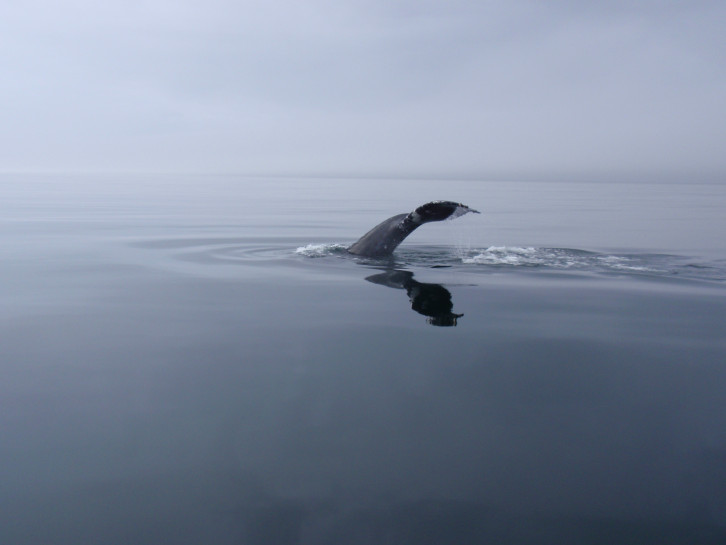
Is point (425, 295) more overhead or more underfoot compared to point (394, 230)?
more underfoot

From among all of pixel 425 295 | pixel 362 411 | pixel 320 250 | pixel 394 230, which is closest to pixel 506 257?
pixel 394 230

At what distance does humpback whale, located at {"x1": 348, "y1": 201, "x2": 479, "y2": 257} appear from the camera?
500 inches

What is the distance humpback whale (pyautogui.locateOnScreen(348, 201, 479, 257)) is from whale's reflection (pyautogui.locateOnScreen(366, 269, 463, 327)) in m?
1.22

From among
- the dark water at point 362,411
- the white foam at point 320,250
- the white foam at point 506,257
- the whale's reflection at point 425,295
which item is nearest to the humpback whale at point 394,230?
the white foam at point 320,250

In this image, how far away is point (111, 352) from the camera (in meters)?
7.02

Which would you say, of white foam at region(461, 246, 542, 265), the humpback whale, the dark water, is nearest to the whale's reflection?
the dark water

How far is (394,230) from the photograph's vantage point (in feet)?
46.9

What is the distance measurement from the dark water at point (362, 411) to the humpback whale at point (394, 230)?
170cm

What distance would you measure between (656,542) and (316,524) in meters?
1.84

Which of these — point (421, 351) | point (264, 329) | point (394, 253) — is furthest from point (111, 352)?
point (394, 253)

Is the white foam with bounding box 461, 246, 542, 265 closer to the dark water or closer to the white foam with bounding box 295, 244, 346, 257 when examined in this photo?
the dark water

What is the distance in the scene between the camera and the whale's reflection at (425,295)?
8602 millimetres

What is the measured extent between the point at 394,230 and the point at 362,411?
9253 millimetres

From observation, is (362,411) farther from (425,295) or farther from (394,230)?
(394,230)
